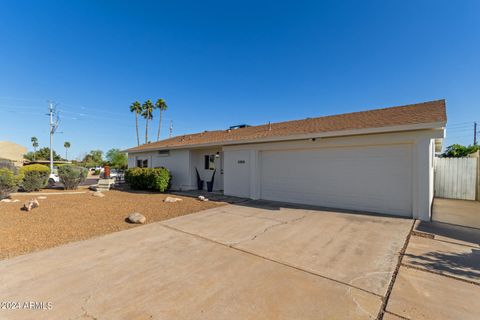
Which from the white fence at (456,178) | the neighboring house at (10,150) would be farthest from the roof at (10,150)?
the white fence at (456,178)

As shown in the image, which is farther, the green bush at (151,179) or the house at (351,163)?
the green bush at (151,179)

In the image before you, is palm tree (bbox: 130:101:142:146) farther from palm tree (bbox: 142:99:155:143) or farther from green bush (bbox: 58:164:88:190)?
green bush (bbox: 58:164:88:190)

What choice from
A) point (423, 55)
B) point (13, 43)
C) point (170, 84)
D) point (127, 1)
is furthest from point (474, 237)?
point (13, 43)

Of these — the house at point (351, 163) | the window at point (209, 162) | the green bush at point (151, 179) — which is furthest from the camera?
the window at point (209, 162)

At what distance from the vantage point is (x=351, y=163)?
24.5 feet

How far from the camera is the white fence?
31.0 ft

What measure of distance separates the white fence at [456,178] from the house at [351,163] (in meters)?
2.27

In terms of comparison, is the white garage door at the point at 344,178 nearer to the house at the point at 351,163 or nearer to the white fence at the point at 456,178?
the house at the point at 351,163

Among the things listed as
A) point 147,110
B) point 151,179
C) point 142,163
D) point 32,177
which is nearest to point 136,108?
point 147,110

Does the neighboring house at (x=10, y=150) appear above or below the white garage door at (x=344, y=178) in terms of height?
above

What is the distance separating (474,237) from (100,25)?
17655 millimetres

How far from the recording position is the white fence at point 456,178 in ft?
31.0

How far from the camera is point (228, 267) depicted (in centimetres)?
333

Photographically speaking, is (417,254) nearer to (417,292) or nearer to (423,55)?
(417,292)
